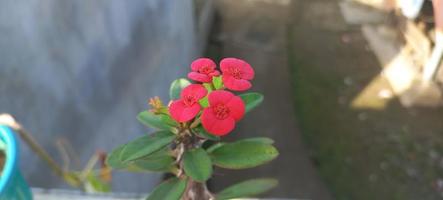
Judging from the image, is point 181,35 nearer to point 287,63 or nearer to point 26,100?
point 287,63

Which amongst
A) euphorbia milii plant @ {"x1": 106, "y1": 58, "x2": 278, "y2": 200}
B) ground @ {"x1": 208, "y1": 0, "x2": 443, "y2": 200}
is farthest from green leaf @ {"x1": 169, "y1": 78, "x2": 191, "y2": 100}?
ground @ {"x1": 208, "y1": 0, "x2": 443, "y2": 200}

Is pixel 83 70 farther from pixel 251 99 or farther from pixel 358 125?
pixel 358 125

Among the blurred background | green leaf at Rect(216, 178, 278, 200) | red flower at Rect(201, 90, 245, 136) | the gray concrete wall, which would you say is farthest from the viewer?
the blurred background

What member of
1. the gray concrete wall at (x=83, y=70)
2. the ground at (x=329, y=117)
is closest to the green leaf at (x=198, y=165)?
the gray concrete wall at (x=83, y=70)

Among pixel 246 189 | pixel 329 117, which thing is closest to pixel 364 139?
pixel 329 117

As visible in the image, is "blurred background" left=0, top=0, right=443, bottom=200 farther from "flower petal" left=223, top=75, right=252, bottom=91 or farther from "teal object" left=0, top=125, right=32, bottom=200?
"flower petal" left=223, top=75, right=252, bottom=91
